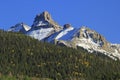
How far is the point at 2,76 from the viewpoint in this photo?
47.9 metres

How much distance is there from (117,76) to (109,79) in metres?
1.09

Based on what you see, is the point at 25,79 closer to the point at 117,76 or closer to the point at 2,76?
the point at 2,76

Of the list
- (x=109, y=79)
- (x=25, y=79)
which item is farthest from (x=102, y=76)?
(x=25, y=79)

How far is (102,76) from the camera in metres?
65.5

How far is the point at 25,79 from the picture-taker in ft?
161

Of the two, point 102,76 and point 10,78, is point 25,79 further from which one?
point 102,76

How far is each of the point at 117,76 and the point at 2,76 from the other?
61.7 feet

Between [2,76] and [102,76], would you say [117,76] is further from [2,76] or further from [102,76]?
[2,76]

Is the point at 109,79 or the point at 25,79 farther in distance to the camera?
the point at 109,79

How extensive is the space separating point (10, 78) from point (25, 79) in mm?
1503

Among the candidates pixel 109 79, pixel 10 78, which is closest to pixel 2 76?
pixel 10 78

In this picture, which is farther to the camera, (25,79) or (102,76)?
(102,76)

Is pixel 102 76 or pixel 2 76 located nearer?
pixel 2 76

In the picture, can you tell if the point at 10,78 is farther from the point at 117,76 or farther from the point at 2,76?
the point at 117,76
